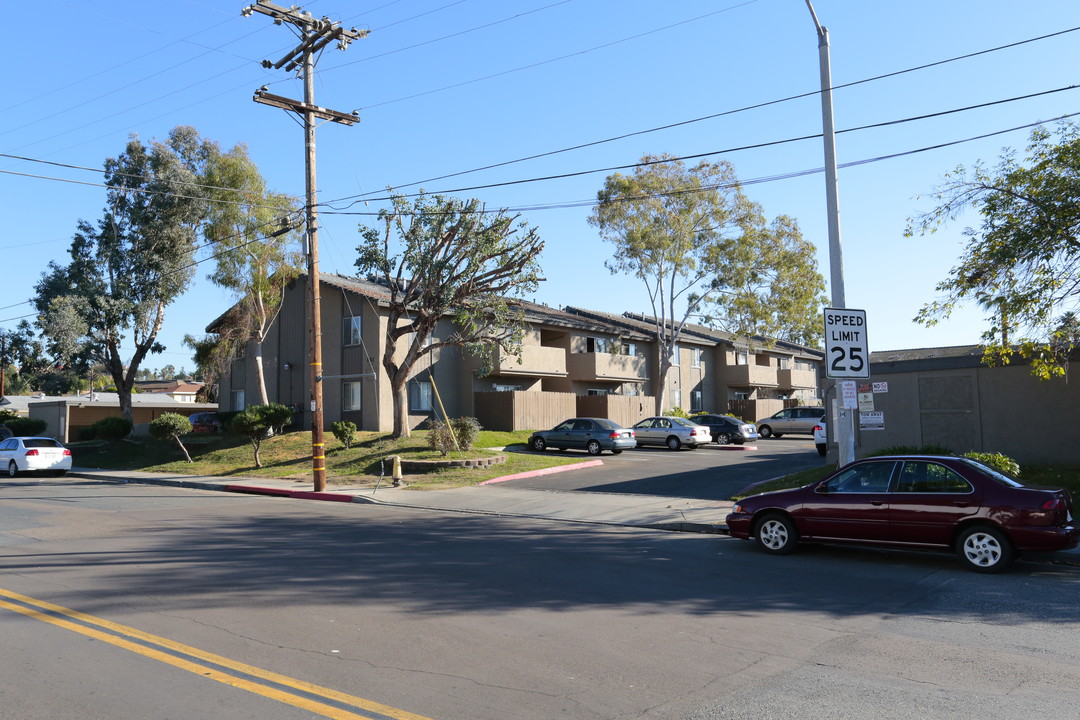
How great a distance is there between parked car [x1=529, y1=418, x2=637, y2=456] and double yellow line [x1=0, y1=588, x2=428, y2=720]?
2314cm

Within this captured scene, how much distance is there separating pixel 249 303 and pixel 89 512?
17.9 meters

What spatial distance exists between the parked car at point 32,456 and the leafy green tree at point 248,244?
7422 millimetres

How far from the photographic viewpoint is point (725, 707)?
5.19 meters

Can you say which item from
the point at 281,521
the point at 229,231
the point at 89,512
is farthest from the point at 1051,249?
the point at 229,231

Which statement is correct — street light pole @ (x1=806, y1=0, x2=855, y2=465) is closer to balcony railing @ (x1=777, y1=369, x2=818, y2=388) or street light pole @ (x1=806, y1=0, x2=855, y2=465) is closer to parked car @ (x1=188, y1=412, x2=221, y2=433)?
parked car @ (x1=188, y1=412, x2=221, y2=433)

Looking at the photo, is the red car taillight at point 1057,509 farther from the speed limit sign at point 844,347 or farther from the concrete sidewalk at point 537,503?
the concrete sidewalk at point 537,503

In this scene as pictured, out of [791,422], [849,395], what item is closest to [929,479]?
[849,395]

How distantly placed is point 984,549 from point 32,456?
29997 millimetres

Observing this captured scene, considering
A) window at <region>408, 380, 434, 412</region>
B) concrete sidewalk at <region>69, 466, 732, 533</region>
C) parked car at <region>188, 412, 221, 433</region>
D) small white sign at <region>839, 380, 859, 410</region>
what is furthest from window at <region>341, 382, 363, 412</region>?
small white sign at <region>839, 380, 859, 410</region>

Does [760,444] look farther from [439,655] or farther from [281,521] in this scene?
[439,655]

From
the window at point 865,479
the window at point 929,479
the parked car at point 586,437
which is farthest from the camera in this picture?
the parked car at point 586,437

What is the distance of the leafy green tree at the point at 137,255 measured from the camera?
35.0 m

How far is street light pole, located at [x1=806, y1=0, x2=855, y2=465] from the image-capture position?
13391 millimetres

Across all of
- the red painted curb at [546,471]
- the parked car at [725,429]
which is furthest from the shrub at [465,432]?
the parked car at [725,429]
